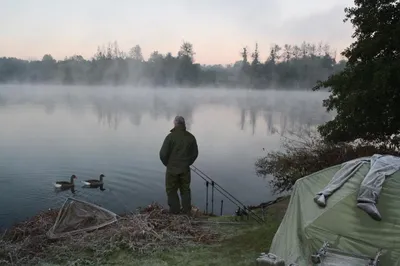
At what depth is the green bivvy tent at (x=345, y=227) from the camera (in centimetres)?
439

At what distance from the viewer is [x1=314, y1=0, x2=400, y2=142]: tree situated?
368 inches

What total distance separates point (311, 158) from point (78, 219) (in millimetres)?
9653

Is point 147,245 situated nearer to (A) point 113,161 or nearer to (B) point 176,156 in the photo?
(B) point 176,156

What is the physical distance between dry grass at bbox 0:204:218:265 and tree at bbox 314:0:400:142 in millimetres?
5434

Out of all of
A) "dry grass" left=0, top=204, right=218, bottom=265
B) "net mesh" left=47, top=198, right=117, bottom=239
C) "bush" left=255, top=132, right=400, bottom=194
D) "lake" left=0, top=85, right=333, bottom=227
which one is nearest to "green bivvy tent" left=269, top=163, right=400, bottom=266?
"dry grass" left=0, top=204, right=218, bottom=265

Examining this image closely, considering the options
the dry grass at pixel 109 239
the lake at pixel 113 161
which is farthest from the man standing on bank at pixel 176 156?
the lake at pixel 113 161

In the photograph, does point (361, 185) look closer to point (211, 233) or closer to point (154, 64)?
point (211, 233)

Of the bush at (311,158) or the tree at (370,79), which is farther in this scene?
the bush at (311,158)

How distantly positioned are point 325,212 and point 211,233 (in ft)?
7.23

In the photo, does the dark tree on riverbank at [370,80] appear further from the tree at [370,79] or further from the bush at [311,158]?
the bush at [311,158]

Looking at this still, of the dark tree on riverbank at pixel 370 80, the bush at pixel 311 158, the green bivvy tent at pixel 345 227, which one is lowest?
the bush at pixel 311 158

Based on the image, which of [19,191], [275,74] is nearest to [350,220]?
[19,191]

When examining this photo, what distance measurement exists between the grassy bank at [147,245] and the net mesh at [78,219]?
0.22 metres

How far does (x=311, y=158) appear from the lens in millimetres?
14109
